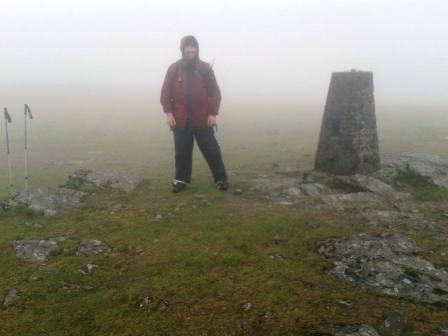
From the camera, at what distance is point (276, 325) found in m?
5.97

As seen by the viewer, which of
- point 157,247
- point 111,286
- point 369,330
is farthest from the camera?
point 157,247

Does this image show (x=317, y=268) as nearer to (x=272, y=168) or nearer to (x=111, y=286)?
(x=111, y=286)

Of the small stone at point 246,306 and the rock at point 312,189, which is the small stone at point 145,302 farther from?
the rock at point 312,189

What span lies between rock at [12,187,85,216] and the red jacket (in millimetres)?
2903

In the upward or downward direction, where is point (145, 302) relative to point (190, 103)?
downward

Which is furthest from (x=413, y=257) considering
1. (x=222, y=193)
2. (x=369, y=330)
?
(x=222, y=193)

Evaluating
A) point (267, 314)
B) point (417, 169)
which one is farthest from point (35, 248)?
point (417, 169)

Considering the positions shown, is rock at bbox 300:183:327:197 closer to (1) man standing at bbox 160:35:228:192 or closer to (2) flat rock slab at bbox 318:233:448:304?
(1) man standing at bbox 160:35:228:192

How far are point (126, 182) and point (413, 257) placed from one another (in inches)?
285

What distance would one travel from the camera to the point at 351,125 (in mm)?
11945

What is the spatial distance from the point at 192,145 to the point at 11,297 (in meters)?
5.59

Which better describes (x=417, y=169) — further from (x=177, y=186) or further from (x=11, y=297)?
(x=11, y=297)

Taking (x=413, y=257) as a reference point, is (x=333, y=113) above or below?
above

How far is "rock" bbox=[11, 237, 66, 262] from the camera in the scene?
8.00 meters
